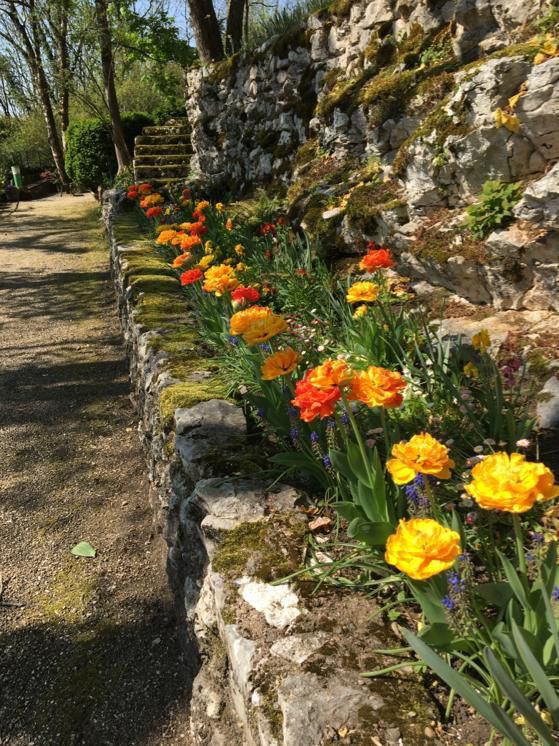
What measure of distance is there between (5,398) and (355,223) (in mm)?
3409

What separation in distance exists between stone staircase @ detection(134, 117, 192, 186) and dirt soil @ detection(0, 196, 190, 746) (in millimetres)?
5562

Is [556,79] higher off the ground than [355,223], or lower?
higher

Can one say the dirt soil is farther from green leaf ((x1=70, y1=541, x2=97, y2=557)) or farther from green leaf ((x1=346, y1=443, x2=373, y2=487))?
green leaf ((x1=346, y1=443, x2=373, y2=487))

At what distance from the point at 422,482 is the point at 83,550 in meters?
2.21

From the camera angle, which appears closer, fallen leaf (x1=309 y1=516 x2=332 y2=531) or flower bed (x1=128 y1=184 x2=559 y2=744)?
flower bed (x1=128 y1=184 x2=559 y2=744)

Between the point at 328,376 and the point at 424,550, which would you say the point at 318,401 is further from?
the point at 424,550

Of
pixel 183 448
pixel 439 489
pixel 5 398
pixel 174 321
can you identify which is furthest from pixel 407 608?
pixel 5 398

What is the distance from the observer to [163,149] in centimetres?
1088

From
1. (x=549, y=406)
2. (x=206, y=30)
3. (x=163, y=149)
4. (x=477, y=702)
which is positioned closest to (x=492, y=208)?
(x=549, y=406)

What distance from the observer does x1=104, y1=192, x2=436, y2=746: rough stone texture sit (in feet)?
3.92

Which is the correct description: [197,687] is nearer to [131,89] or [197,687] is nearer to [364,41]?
[364,41]

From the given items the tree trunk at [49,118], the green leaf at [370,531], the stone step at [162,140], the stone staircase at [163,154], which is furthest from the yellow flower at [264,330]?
the tree trunk at [49,118]

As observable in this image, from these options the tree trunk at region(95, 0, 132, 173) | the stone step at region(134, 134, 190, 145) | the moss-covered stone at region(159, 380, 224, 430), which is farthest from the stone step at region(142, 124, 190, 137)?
the moss-covered stone at region(159, 380, 224, 430)

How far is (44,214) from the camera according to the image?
1584 cm
